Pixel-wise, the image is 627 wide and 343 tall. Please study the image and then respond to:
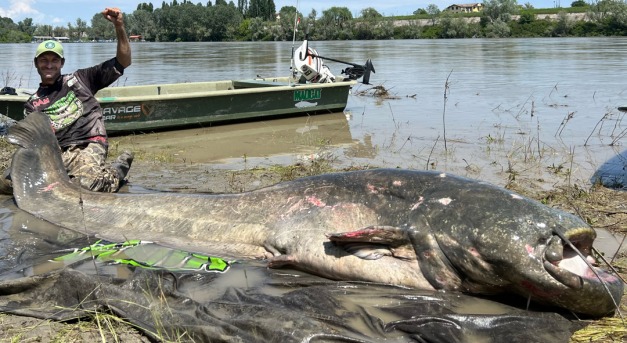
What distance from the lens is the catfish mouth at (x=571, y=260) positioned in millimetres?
3186

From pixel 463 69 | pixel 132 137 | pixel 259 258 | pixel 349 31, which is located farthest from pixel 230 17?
pixel 259 258

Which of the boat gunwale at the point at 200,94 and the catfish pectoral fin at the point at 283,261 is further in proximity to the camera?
the boat gunwale at the point at 200,94

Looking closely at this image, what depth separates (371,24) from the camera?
258 feet

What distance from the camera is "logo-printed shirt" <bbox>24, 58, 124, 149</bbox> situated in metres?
5.91

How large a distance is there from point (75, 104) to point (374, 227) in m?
3.60

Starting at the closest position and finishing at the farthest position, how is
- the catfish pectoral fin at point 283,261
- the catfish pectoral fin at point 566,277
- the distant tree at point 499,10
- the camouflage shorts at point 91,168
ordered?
the catfish pectoral fin at point 566,277
the catfish pectoral fin at point 283,261
the camouflage shorts at point 91,168
the distant tree at point 499,10

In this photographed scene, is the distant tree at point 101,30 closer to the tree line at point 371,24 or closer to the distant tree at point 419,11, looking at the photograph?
the tree line at point 371,24

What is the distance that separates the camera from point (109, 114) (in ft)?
31.4

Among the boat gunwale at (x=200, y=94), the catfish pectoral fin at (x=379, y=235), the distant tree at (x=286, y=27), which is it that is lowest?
the catfish pectoral fin at (x=379, y=235)

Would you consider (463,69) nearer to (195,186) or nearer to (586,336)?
(195,186)

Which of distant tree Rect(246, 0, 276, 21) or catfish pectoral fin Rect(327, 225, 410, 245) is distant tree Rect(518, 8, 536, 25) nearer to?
distant tree Rect(246, 0, 276, 21)

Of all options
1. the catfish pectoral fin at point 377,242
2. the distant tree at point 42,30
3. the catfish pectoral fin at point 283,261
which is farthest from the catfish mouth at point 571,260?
the distant tree at point 42,30

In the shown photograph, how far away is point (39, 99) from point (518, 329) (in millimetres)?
4785

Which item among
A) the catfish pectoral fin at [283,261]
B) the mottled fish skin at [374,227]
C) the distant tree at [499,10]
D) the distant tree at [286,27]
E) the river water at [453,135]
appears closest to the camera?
the mottled fish skin at [374,227]
